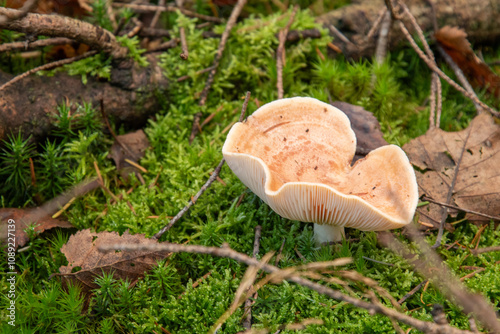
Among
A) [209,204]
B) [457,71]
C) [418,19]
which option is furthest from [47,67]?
[457,71]

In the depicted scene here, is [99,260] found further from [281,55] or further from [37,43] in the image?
[281,55]

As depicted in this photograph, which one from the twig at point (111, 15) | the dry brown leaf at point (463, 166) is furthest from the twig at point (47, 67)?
the dry brown leaf at point (463, 166)

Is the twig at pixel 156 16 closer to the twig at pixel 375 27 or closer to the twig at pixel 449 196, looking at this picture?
the twig at pixel 375 27

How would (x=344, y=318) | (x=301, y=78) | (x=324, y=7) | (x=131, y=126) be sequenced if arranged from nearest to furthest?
(x=344, y=318) < (x=131, y=126) < (x=301, y=78) < (x=324, y=7)

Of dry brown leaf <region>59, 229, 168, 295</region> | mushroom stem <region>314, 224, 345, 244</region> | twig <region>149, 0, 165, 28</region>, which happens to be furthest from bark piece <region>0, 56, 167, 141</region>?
mushroom stem <region>314, 224, 345, 244</region>

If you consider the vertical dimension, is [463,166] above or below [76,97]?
below

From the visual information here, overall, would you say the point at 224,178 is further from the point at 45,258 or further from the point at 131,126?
the point at 45,258

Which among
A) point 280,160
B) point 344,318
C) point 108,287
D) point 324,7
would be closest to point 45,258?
point 108,287
